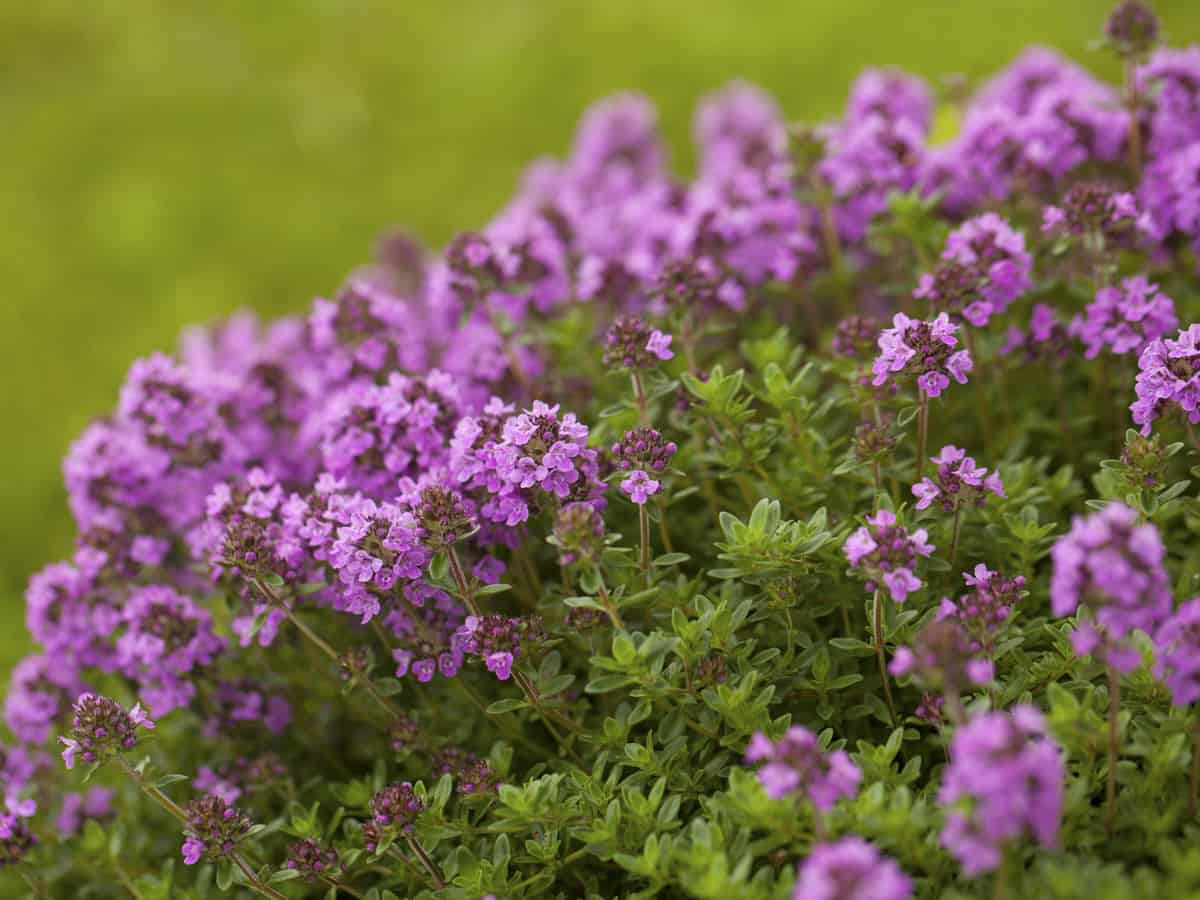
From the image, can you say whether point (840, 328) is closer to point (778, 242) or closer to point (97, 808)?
point (778, 242)

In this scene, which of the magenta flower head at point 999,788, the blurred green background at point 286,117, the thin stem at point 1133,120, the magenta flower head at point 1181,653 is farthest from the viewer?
the blurred green background at point 286,117

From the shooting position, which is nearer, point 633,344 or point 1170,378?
point 1170,378

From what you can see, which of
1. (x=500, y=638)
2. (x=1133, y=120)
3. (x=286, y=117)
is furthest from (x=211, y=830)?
(x=286, y=117)

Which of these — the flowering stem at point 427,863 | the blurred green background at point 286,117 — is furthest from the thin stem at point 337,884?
the blurred green background at point 286,117

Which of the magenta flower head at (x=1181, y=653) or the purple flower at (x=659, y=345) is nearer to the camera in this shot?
the magenta flower head at (x=1181, y=653)

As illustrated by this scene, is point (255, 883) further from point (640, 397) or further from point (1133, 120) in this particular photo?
point (1133, 120)

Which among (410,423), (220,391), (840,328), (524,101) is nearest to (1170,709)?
(840,328)

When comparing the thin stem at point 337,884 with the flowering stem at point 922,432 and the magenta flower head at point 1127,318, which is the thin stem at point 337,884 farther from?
the magenta flower head at point 1127,318
